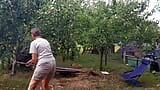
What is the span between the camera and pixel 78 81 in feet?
32.9

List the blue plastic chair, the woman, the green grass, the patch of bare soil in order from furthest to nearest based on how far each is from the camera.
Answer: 1. the blue plastic chair
2. the green grass
3. the patch of bare soil
4. the woman

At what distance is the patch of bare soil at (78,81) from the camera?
9041 millimetres

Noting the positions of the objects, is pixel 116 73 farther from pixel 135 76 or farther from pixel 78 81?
pixel 78 81

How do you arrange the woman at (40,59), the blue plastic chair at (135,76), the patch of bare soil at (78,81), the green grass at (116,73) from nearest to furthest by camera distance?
the woman at (40,59) → the patch of bare soil at (78,81) → the green grass at (116,73) → the blue plastic chair at (135,76)

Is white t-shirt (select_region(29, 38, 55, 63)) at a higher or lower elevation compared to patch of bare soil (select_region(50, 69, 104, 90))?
higher

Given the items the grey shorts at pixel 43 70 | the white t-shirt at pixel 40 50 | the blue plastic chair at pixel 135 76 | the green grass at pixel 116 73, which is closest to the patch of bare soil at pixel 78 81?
the green grass at pixel 116 73

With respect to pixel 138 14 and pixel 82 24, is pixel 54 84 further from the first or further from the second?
pixel 138 14

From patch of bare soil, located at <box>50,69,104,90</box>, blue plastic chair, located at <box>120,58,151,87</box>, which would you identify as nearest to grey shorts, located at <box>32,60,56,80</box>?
patch of bare soil, located at <box>50,69,104,90</box>

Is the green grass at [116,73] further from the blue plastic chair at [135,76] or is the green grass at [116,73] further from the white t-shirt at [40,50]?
the white t-shirt at [40,50]

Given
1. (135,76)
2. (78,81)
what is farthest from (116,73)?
(78,81)

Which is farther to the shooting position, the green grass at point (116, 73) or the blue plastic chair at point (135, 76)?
the blue plastic chair at point (135, 76)

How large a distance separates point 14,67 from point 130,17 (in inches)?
164

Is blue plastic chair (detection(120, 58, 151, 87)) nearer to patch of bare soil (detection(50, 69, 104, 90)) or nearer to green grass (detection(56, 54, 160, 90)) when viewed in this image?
green grass (detection(56, 54, 160, 90))

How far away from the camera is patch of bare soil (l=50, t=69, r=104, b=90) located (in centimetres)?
904
